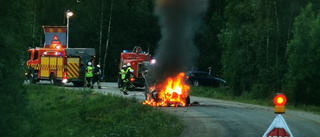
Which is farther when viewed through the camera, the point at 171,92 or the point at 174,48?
the point at 174,48

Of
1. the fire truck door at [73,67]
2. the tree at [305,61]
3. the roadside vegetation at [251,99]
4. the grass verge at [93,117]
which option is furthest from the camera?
the fire truck door at [73,67]

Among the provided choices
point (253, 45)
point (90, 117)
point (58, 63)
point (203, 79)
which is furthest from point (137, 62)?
point (203, 79)

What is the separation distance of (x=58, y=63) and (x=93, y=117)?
599 inches

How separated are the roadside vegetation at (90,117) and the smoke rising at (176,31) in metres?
2.32

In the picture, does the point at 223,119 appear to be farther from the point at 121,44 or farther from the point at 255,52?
the point at 121,44

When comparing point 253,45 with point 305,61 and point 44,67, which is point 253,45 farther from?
point 44,67

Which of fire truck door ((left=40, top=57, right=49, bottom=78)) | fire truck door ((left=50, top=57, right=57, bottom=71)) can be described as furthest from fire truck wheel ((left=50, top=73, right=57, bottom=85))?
fire truck door ((left=50, top=57, right=57, bottom=71))

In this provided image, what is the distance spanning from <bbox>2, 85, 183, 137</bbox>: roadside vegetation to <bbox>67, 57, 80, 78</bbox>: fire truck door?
4.10m

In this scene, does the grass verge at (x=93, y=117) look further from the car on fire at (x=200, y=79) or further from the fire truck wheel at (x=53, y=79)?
the car on fire at (x=200, y=79)

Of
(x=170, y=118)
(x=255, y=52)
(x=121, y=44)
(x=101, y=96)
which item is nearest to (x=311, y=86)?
(x=255, y=52)

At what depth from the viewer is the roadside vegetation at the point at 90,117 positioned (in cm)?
1833

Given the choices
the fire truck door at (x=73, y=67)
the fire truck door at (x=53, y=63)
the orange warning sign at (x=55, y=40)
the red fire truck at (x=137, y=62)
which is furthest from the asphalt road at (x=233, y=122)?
the orange warning sign at (x=55, y=40)

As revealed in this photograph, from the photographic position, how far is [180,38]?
26.8m

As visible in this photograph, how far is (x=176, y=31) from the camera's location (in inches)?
1054
